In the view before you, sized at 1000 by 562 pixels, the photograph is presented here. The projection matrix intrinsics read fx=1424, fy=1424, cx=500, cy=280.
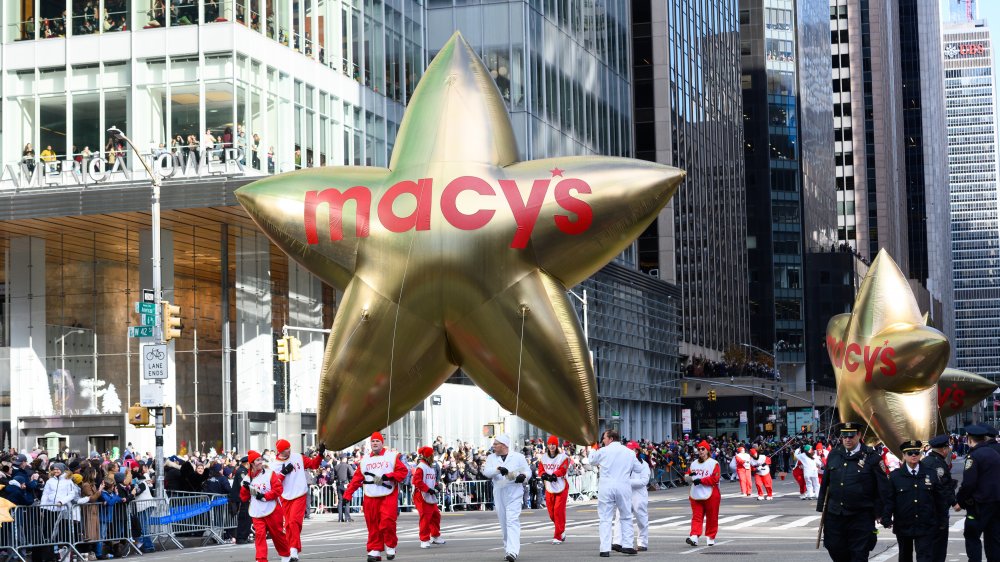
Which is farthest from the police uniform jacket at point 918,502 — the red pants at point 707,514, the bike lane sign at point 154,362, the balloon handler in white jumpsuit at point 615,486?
the bike lane sign at point 154,362

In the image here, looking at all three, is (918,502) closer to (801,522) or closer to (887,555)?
(887,555)

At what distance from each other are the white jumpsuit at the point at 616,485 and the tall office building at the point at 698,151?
67981 mm

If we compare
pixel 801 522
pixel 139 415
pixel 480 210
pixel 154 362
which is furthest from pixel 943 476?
pixel 139 415

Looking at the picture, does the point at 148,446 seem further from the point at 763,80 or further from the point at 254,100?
the point at 763,80

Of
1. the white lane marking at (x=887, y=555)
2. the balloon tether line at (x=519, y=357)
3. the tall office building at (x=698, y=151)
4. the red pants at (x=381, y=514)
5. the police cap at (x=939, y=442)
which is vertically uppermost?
the tall office building at (x=698, y=151)

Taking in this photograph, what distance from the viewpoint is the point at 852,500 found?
42.9 feet

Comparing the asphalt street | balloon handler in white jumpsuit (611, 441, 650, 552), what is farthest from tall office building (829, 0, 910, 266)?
balloon handler in white jumpsuit (611, 441, 650, 552)

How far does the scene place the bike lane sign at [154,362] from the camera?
2778cm

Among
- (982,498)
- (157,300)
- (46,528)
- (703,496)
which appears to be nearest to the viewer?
(982,498)

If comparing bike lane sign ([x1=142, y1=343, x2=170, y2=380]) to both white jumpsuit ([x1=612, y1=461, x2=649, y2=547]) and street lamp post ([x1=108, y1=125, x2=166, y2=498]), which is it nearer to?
street lamp post ([x1=108, y1=125, x2=166, y2=498])

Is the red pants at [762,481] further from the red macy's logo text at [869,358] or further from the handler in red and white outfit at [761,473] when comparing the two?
the red macy's logo text at [869,358]

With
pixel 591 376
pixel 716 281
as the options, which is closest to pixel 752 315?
pixel 716 281

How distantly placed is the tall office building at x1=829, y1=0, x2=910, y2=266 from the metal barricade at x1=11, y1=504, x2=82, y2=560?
466 ft

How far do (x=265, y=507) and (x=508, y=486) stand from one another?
10.6 feet
